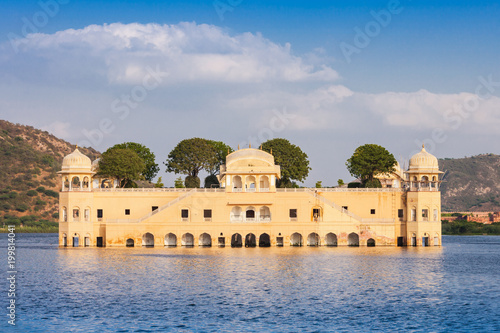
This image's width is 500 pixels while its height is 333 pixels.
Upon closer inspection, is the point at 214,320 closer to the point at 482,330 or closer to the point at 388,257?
the point at 482,330

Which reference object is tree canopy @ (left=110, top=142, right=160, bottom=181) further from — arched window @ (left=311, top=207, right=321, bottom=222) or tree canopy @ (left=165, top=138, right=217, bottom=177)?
arched window @ (left=311, top=207, right=321, bottom=222)

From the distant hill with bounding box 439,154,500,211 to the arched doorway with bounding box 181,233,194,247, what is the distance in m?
119

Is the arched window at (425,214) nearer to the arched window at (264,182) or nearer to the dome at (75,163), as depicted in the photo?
the arched window at (264,182)

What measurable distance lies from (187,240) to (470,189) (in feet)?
435

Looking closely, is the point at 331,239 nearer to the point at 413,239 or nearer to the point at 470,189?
the point at 413,239

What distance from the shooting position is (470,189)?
190625mm

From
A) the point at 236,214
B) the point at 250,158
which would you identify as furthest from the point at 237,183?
the point at 236,214

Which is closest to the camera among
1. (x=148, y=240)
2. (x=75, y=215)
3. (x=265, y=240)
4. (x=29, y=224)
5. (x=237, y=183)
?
(x=75, y=215)

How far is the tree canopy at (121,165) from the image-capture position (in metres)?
82.6

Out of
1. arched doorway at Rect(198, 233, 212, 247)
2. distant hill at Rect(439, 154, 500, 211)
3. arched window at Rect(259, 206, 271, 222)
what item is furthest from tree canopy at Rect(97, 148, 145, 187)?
distant hill at Rect(439, 154, 500, 211)

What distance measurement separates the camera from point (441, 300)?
37.6 meters

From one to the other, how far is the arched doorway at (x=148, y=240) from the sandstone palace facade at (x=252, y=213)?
0.11 metres

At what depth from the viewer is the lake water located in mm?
31406

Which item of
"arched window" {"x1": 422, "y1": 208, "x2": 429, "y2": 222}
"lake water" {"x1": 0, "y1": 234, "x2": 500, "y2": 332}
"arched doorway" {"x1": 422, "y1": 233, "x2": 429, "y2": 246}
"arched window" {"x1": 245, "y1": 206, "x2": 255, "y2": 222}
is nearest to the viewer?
"lake water" {"x1": 0, "y1": 234, "x2": 500, "y2": 332}
